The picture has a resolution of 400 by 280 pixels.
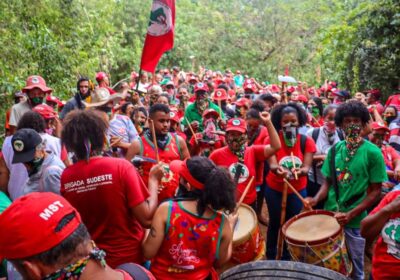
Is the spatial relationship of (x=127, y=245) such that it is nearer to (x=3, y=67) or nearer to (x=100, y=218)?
(x=100, y=218)

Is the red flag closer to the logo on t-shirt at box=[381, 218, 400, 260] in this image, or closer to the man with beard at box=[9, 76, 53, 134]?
the man with beard at box=[9, 76, 53, 134]

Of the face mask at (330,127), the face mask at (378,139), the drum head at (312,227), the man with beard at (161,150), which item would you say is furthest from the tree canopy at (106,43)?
the drum head at (312,227)

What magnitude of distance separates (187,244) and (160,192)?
1.59 meters

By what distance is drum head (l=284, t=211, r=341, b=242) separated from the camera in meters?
4.11

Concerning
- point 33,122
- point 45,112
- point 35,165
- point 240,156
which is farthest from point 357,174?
point 45,112

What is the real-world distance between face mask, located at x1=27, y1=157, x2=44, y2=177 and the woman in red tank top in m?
1.11

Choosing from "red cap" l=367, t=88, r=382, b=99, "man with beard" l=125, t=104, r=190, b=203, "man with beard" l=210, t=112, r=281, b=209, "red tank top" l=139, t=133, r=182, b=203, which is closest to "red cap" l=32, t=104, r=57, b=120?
"man with beard" l=125, t=104, r=190, b=203

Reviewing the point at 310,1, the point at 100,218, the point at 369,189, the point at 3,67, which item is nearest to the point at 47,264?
the point at 100,218

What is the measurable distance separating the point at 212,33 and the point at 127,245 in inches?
1006

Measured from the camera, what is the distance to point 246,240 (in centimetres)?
415

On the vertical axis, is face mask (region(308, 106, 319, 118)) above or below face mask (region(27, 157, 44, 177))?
below

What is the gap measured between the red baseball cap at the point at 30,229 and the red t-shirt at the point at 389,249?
83.3 inches

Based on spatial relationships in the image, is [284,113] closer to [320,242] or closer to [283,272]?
[320,242]

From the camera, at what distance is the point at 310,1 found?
2845cm
